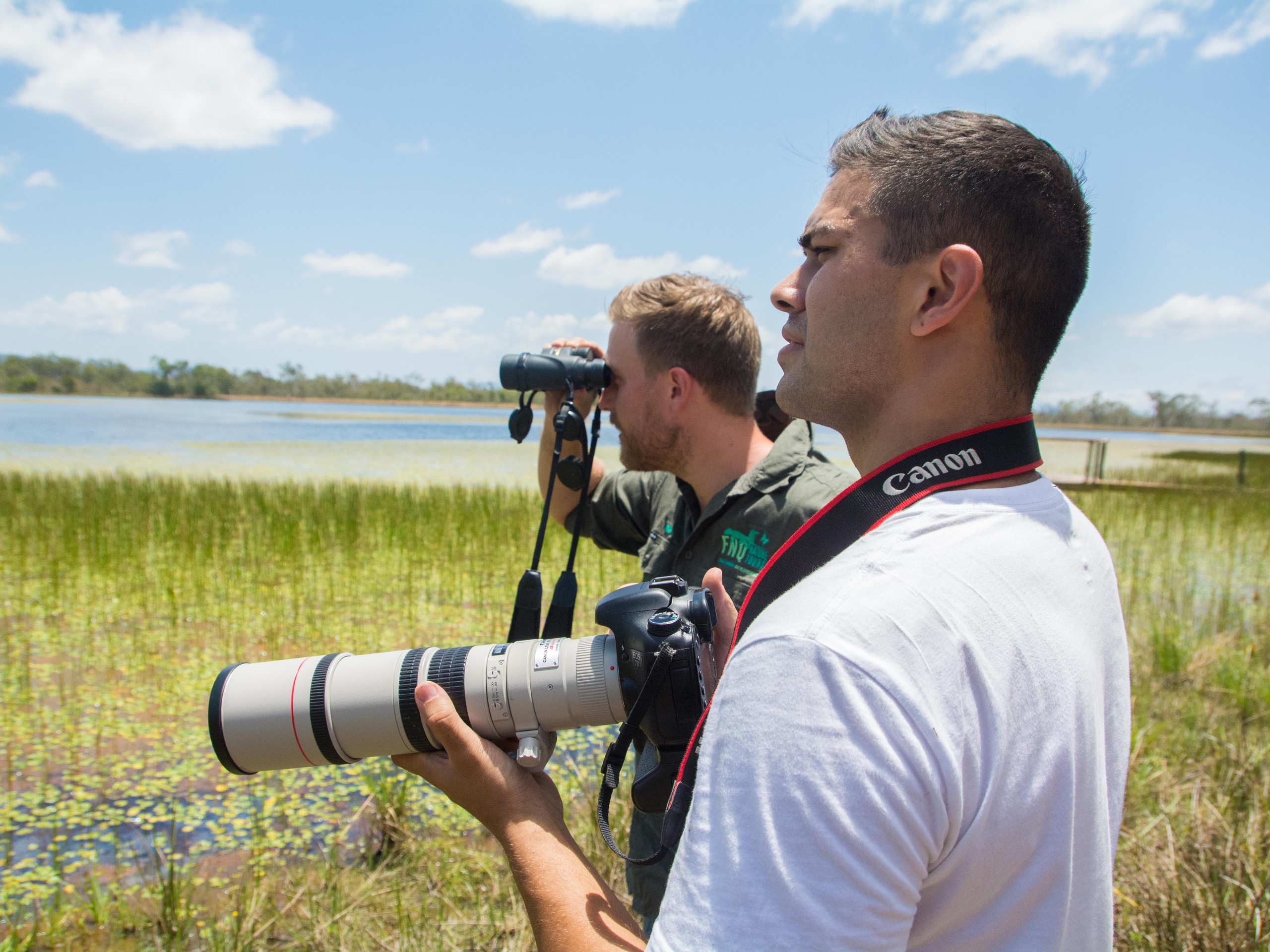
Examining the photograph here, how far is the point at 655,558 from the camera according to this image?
7.47 feet

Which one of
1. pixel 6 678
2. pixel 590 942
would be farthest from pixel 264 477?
pixel 590 942

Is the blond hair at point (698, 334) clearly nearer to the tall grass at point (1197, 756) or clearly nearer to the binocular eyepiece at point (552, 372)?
the binocular eyepiece at point (552, 372)

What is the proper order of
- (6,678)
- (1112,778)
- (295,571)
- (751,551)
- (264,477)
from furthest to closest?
(264,477), (295,571), (6,678), (751,551), (1112,778)

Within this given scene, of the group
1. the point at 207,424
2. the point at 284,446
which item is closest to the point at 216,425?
the point at 207,424

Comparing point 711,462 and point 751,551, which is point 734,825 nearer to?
point 751,551

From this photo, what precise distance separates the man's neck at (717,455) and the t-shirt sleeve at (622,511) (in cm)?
42

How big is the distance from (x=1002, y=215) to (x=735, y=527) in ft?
4.08

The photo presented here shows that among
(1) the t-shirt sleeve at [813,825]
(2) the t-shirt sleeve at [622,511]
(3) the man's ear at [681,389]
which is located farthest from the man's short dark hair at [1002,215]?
(2) the t-shirt sleeve at [622,511]

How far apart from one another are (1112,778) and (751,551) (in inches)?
46.6

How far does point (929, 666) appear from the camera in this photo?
643 mm

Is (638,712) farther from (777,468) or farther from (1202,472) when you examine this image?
(1202,472)

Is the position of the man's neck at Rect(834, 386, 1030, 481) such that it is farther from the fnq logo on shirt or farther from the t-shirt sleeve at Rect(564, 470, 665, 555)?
the t-shirt sleeve at Rect(564, 470, 665, 555)

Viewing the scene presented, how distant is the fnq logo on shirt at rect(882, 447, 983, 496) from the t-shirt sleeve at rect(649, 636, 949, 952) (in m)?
0.29

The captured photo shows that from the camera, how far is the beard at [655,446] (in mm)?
2266
